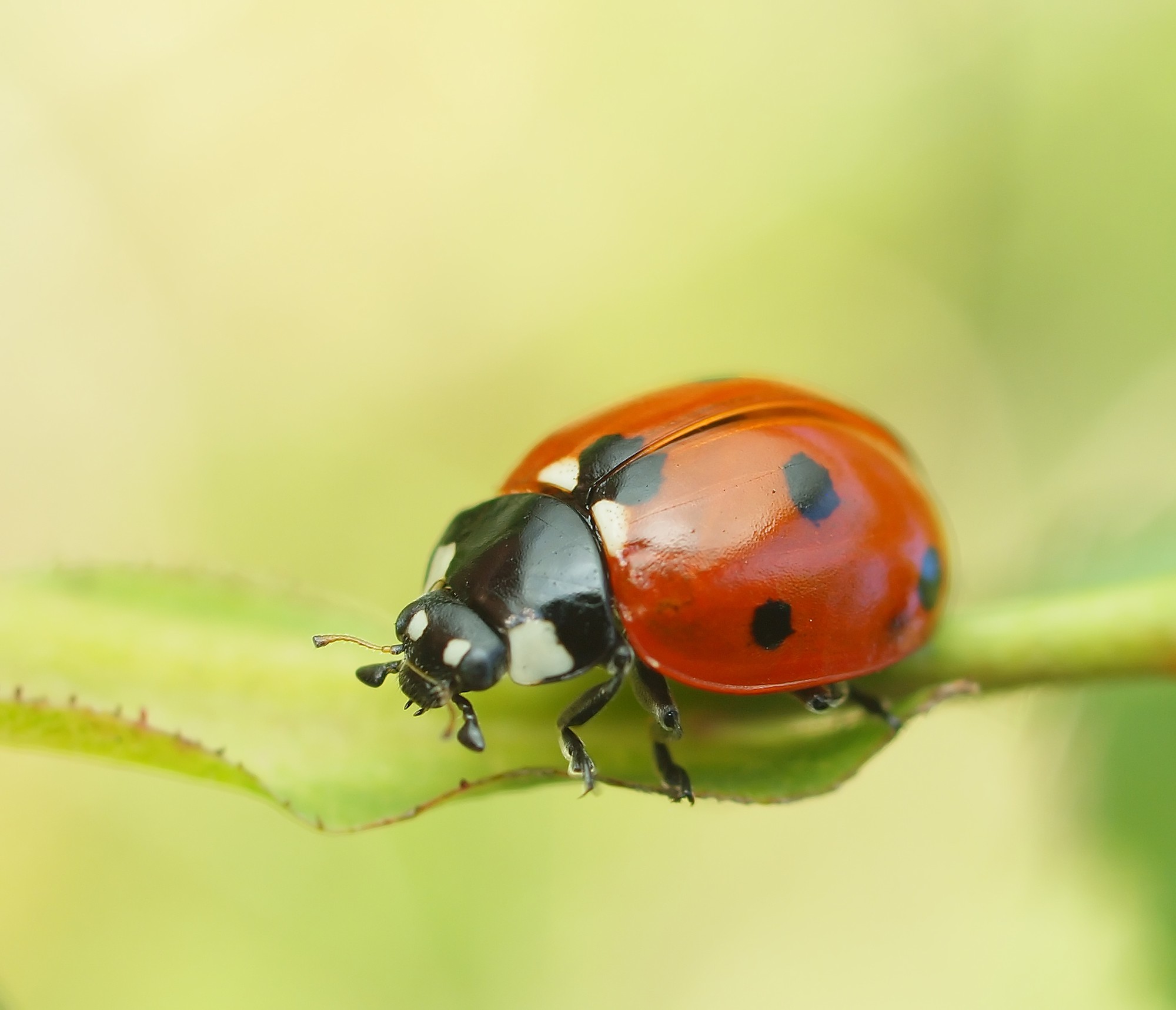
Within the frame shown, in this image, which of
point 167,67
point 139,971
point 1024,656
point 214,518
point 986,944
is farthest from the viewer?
point 167,67

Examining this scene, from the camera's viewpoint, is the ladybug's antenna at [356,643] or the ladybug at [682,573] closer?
the ladybug's antenna at [356,643]

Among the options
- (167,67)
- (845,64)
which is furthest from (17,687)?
(845,64)

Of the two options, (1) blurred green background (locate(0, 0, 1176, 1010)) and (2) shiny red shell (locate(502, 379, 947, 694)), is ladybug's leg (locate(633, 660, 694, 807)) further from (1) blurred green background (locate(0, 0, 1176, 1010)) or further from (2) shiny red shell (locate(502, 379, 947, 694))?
(1) blurred green background (locate(0, 0, 1176, 1010))

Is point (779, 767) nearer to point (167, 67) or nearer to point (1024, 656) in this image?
point (1024, 656)

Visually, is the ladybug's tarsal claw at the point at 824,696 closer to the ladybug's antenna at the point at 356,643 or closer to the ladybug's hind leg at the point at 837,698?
the ladybug's hind leg at the point at 837,698

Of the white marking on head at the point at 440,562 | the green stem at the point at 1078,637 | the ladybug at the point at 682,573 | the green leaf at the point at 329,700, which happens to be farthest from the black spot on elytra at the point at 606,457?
the green stem at the point at 1078,637

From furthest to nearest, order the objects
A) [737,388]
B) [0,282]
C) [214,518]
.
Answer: [0,282] < [214,518] < [737,388]

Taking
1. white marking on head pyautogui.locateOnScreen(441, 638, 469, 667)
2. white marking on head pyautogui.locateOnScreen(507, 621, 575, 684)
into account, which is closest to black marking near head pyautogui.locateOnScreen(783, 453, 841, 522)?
white marking on head pyautogui.locateOnScreen(507, 621, 575, 684)

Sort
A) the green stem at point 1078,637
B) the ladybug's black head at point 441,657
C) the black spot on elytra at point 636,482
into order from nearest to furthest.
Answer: the green stem at point 1078,637 < the ladybug's black head at point 441,657 < the black spot on elytra at point 636,482
